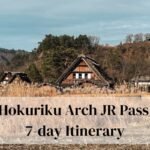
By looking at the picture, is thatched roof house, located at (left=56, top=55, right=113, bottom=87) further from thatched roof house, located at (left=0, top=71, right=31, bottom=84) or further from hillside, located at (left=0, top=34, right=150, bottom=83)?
thatched roof house, located at (left=0, top=71, right=31, bottom=84)

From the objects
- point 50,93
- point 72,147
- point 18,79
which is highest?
point 18,79

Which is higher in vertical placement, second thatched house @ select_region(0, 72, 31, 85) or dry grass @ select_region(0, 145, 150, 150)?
second thatched house @ select_region(0, 72, 31, 85)

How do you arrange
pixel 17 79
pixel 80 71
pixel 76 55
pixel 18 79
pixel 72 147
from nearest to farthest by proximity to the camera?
pixel 72 147
pixel 17 79
pixel 18 79
pixel 80 71
pixel 76 55

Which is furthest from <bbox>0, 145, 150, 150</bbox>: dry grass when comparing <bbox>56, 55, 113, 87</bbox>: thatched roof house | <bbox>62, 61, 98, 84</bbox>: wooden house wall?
<bbox>56, 55, 113, 87</bbox>: thatched roof house

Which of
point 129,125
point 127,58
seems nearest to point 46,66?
point 127,58

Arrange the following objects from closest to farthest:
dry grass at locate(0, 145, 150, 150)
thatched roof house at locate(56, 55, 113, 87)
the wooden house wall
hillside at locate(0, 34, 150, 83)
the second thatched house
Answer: dry grass at locate(0, 145, 150, 150) → the second thatched house → the wooden house wall → thatched roof house at locate(56, 55, 113, 87) → hillside at locate(0, 34, 150, 83)

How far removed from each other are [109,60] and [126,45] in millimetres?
22497

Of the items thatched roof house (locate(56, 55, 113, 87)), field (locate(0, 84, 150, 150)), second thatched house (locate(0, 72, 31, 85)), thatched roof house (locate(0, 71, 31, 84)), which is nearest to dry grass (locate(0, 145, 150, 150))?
field (locate(0, 84, 150, 150))

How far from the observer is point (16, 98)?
9.02 meters

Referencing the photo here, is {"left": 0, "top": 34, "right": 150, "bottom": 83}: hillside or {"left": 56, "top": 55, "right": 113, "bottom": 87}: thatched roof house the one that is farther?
{"left": 0, "top": 34, "right": 150, "bottom": 83}: hillside

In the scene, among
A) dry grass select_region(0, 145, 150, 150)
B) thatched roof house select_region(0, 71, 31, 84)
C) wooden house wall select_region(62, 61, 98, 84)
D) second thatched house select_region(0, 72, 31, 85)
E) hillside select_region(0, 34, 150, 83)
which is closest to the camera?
dry grass select_region(0, 145, 150, 150)

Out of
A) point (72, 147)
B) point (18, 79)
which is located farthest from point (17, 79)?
point (72, 147)

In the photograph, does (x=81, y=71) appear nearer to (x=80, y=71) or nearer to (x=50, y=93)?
(x=80, y=71)

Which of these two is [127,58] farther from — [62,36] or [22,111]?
[22,111]
